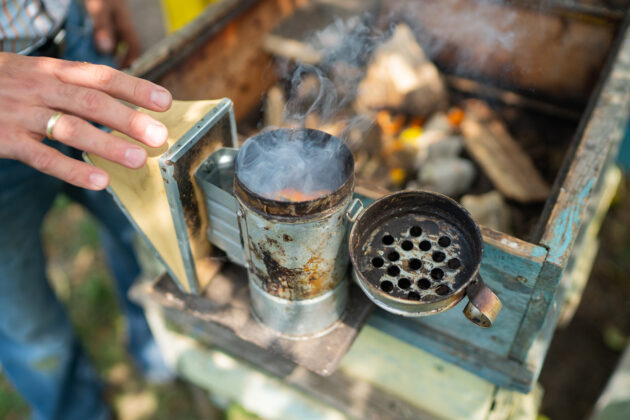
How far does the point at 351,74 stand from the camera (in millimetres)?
3020

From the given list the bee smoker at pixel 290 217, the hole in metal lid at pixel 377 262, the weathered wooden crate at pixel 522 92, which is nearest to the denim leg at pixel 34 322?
the weathered wooden crate at pixel 522 92

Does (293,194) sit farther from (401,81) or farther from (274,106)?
(401,81)

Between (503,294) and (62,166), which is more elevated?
(62,166)

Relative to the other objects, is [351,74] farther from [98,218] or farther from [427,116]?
[98,218]

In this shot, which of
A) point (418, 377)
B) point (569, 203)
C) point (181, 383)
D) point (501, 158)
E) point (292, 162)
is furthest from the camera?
point (181, 383)

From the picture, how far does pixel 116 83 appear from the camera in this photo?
4.58ft

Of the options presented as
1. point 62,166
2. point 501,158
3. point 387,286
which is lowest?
point 501,158

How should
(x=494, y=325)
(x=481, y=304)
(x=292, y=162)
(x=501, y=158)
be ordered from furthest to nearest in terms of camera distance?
(x=501, y=158) < (x=494, y=325) < (x=292, y=162) < (x=481, y=304)

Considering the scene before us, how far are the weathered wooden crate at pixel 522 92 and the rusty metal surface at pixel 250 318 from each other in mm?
292

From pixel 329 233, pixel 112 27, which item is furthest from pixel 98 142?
pixel 112 27

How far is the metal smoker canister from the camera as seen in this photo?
129 cm

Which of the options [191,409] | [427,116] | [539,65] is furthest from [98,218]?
[539,65]

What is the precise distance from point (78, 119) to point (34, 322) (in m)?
1.71

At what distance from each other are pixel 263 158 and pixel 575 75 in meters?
2.34
